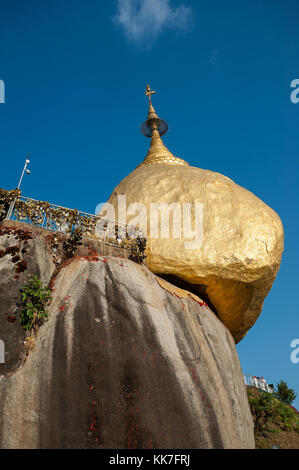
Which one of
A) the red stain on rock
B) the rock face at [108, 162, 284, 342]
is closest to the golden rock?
the rock face at [108, 162, 284, 342]

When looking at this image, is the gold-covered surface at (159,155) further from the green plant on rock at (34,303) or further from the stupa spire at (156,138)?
the green plant on rock at (34,303)

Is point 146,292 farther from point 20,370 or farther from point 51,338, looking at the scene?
point 20,370

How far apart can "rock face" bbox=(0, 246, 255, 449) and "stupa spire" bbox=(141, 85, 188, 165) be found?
30.6ft

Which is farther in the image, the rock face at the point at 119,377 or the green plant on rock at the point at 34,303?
the green plant on rock at the point at 34,303

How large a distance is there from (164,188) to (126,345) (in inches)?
299

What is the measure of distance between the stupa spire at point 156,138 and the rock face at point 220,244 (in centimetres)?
389

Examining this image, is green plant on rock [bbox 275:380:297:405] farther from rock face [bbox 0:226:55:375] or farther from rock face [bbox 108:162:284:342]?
rock face [bbox 0:226:55:375]

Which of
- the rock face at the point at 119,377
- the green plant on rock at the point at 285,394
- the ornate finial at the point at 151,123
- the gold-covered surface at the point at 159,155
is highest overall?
the ornate finial at the point at 151,123

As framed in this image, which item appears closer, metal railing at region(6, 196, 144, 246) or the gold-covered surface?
metal railing at region(6, 196, 144, 246)

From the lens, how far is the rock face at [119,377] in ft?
20.5

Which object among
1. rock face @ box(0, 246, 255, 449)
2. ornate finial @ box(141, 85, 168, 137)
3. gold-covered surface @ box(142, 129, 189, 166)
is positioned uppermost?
ornate finial @ box(141, 85, 168, 137)

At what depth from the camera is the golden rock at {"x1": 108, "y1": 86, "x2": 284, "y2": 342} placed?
11625 mm

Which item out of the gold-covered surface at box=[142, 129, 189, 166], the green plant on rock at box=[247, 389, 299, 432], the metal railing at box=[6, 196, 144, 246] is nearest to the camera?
the metal railing at box=[6, 196, 144, 246]

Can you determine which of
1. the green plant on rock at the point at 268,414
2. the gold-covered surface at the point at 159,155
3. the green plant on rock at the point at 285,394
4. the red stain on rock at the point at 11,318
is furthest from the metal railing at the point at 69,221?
the green plant on rock at the point at 285,394
